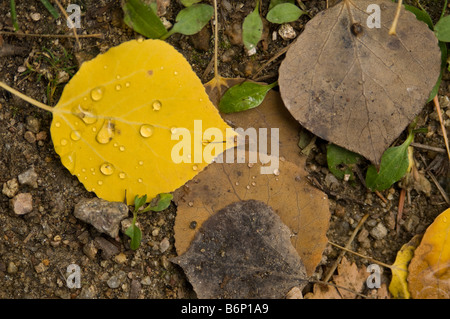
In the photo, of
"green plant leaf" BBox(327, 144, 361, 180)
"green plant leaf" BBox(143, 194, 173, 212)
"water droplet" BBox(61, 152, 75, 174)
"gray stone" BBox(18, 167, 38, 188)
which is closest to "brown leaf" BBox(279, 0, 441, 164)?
"green plant leaf" BBox(327, 144, 361, 180)

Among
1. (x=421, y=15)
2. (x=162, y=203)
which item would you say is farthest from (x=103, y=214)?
(x=421, y=15)

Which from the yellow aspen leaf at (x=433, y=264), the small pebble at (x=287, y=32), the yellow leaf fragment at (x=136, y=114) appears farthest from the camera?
the small pebble at (x=287, y=32)

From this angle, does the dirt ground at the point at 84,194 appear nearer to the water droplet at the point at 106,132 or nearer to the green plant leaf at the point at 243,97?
the green plant leaf at the point at 243,97

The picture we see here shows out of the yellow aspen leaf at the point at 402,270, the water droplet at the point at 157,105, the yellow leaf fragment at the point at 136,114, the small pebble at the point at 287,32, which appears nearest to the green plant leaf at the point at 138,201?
the yellow leaf fragment at the point at 136,114

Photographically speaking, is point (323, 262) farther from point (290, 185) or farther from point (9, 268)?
point (9, 268)

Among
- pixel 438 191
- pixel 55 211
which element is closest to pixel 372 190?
pixel 438 191

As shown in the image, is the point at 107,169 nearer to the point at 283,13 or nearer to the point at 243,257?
the point at 243,257

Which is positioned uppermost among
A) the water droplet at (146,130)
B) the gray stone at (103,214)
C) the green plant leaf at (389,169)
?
the water droplet at (146,130)
